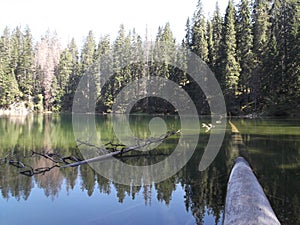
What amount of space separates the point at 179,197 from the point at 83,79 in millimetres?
65843

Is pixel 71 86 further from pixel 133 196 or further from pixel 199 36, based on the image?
pixel 133 196

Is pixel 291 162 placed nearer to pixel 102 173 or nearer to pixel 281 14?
pixel 102 173

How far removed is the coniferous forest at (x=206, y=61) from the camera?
41.1 metres

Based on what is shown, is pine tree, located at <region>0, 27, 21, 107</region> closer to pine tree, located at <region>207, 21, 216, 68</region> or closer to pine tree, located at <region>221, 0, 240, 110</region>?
pine tree, located at <region>207, 21, 216, 68</region>

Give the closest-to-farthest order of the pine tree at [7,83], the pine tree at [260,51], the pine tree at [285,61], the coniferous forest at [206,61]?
1. the pine tree at [285,61]
2. the coniferous forest at [206,61]
3. the pine tree at [260,51]
4. the pine tree at [7,83]

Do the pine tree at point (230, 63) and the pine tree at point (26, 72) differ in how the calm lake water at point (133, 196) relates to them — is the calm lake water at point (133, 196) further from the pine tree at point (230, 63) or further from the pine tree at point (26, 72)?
the pine tree at point (26, 72)

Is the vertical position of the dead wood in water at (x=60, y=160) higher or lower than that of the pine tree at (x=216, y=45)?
lower

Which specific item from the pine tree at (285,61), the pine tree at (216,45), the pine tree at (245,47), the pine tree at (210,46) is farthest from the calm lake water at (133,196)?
the pine tree at (210,46)

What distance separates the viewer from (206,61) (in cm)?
5212

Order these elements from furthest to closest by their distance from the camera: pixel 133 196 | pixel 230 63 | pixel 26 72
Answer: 1. pixel 26 72
2. pixel 230 63
3. pixel 133 196

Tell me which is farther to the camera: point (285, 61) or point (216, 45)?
point (216, 45)

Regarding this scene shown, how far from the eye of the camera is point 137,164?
1193cm

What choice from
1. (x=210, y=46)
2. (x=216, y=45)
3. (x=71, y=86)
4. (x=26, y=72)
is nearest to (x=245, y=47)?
(x=216, y=45)

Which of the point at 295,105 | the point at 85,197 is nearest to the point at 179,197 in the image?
the point at 85,197
